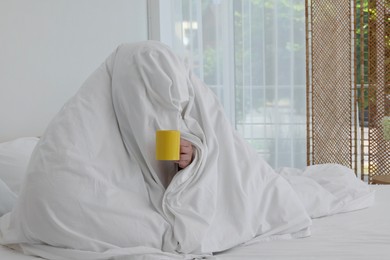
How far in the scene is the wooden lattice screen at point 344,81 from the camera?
424 cm

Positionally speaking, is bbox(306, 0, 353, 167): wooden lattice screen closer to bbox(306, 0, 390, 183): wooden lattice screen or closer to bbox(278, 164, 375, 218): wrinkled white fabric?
bbox(306, 0, 390, 183): wooden lattice screen

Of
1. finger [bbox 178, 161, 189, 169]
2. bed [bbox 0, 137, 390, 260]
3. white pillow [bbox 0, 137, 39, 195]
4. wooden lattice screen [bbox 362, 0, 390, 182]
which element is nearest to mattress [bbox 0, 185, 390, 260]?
bed [bbox 0, 137, 390, 260]

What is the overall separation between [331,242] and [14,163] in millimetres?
1285

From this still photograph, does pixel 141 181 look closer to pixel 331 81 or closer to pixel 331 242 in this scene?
pixel 331 242

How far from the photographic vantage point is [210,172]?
2072 millimetres

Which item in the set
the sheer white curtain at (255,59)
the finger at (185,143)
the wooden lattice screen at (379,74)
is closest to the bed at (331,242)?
the finger at (185,143)

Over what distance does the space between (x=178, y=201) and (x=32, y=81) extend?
5.46 feet

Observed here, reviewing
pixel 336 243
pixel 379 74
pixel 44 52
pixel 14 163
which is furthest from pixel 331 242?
pixel 379 74

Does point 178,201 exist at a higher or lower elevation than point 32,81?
lower

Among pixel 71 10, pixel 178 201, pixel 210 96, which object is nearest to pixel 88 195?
pixel 178 201

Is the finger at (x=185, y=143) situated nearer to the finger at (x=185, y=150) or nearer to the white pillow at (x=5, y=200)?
the finger at (x=185, y=150)

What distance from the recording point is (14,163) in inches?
105

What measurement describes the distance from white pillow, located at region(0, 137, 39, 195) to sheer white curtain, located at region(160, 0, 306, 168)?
2228 millimetres

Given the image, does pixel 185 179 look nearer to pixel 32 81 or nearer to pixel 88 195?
pixel 88 195
